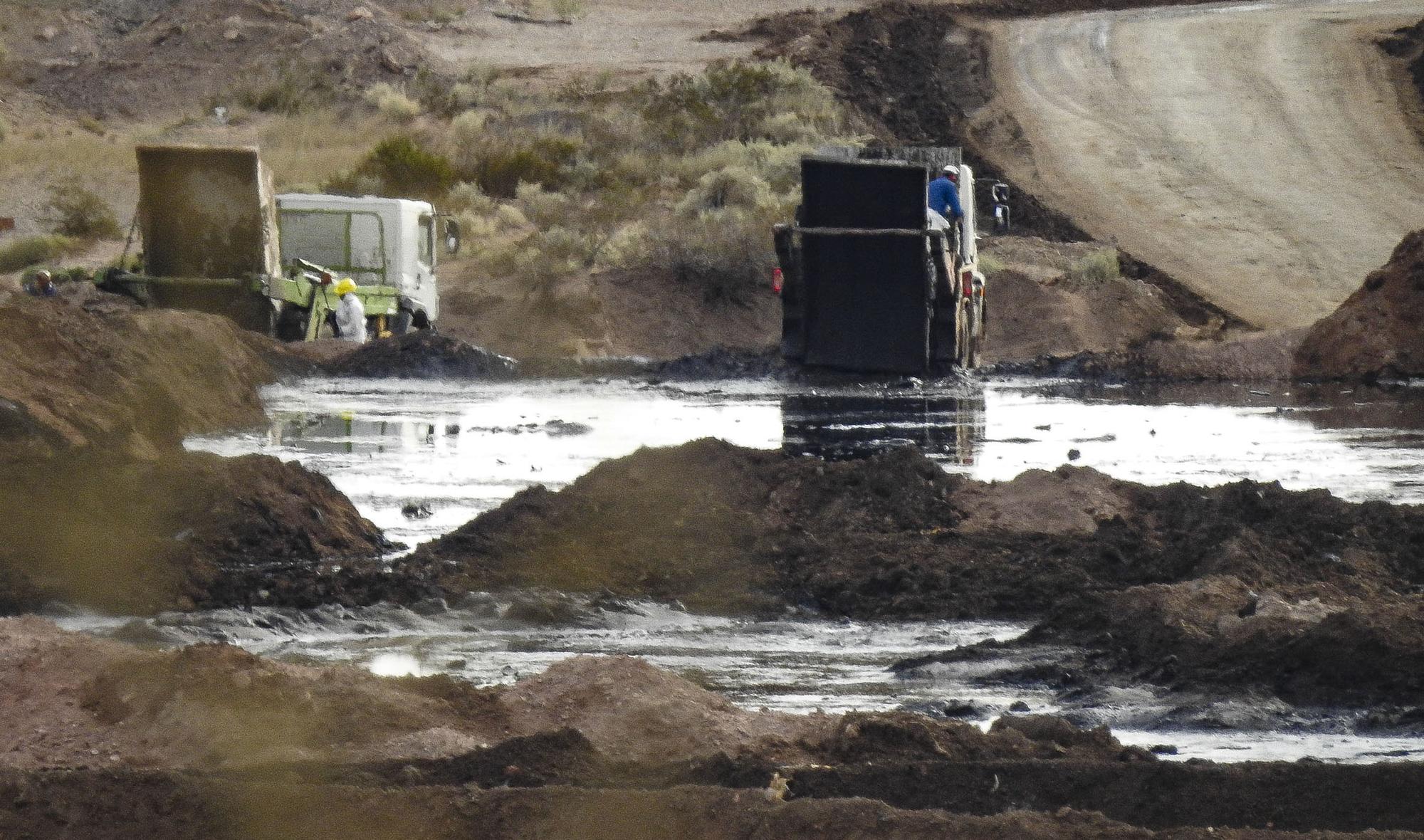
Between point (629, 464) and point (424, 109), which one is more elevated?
point (424, 109)

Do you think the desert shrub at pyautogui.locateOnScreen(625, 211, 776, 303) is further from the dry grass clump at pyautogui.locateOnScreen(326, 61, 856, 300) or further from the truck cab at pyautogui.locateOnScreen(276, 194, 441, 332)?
the truck cab at pyautogui.locateOnScreen(276, 194, 441, 332)

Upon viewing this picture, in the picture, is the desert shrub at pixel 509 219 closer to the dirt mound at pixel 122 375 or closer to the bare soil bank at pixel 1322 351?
the bare soil bank at pixel 1322 351

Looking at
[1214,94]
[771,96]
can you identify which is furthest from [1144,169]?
[771,96]

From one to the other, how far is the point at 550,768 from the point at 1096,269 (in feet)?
90.8

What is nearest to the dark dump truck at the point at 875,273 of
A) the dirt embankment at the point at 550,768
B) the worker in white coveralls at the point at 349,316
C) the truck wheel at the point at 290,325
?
the worker in white coveralls at the point at 349,316

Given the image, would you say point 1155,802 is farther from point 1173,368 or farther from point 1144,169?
point 1144,169

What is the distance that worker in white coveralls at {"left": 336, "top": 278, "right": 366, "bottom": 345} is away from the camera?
27.6 m

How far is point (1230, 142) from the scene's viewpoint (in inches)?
1706

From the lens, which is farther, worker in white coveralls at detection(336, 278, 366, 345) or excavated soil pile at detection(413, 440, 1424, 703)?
worker in white coveralls at detection(336, 278, 366, 345)

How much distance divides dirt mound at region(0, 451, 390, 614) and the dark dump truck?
11.4m

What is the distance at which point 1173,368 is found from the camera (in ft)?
90.5

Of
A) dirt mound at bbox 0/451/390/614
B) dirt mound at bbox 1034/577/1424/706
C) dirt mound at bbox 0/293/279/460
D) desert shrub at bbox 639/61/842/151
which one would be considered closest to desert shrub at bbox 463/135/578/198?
desert shrub at bbox 639/61/842/151

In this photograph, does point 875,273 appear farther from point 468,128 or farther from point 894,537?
point 468,128

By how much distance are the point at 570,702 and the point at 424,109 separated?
147 ft
